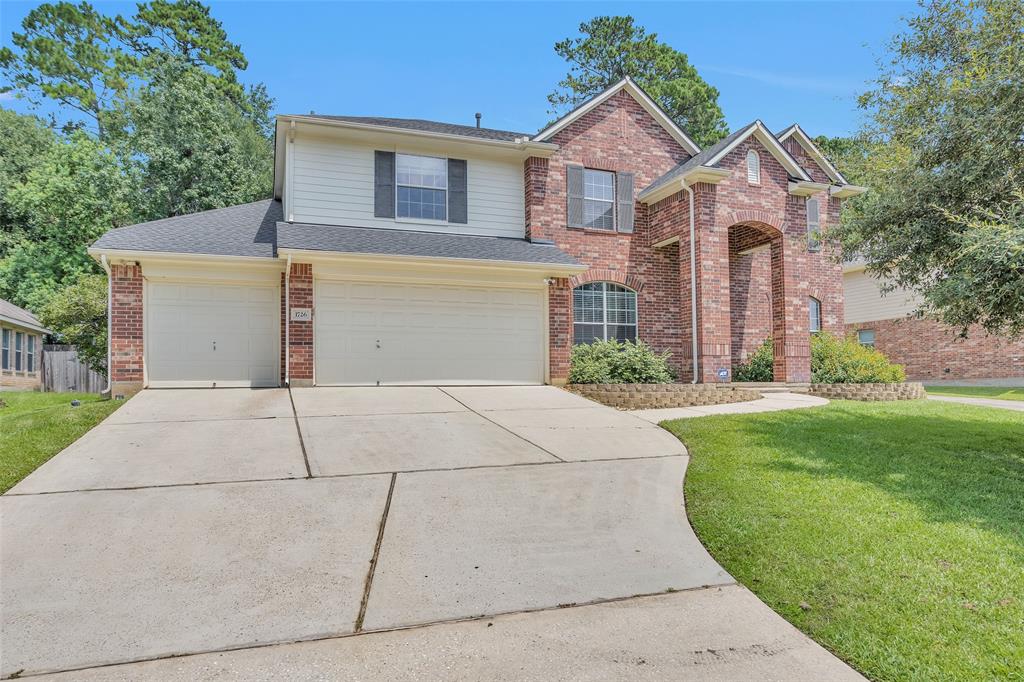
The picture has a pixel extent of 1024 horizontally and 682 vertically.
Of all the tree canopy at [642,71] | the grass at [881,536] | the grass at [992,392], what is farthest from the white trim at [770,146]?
the tree canopy at [642,71]

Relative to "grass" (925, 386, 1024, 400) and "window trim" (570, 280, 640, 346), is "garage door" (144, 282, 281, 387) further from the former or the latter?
"grass" (925, 386, 1024, 400)

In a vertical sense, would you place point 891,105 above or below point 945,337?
above

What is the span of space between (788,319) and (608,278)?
4446mm

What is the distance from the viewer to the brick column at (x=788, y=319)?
1390 cm

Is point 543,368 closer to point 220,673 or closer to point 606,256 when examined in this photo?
point 606,256

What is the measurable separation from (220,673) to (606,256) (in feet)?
41.4

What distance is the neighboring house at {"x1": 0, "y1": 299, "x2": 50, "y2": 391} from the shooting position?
20.1m

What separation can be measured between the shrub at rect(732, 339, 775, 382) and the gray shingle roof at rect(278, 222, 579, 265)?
5777 millimetres

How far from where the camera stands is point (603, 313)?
46.4 ft

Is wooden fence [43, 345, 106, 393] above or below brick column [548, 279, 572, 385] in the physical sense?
below

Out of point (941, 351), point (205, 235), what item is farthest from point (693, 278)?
point (941, 351)

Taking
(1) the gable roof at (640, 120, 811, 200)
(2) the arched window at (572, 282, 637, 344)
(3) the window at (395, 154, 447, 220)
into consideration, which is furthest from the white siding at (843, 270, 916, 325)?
(3) the window at (395, 154, 447, 220)

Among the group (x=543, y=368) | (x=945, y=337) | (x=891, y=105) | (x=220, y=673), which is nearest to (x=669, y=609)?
(x=220, y=673)

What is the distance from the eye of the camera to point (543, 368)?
12570 mm
